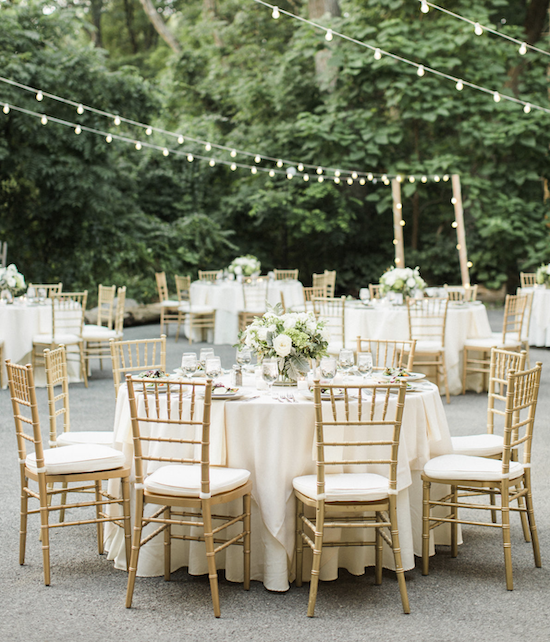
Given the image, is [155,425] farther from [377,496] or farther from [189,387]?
[377,496]

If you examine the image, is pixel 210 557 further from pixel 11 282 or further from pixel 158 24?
pixel 158 24

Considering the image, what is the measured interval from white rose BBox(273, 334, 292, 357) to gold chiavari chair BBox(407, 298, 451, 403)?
3.67 metres

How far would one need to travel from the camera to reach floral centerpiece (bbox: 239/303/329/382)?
11.8 ft

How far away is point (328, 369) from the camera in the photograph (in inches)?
142

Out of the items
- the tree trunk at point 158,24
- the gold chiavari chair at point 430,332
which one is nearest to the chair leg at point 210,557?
the gold chiavari chair at point 430,332

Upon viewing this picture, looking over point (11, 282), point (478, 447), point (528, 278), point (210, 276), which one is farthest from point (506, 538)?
point (528, 278)

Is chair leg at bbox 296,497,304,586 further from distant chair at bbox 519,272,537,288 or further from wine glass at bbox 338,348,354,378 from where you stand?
distant chair at bbox 519,272,537,288

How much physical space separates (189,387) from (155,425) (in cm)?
25

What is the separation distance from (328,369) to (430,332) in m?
3.93

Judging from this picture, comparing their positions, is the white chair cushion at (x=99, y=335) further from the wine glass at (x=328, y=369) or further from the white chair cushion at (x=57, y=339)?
the wine glass at (x=328, y=369)

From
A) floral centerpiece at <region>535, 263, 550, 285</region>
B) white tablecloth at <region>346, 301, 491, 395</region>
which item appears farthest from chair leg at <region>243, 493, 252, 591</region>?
floral centerpiece at <region>535, 263, 550, 285</region>

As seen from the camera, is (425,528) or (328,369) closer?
(425,528)

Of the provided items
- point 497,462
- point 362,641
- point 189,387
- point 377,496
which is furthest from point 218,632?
point 497,462

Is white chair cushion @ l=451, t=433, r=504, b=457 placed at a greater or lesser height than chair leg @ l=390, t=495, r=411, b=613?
greater
